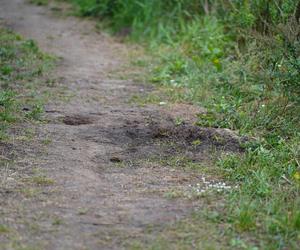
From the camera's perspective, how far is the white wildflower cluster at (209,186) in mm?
4086

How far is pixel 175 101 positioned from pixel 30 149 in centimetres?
200

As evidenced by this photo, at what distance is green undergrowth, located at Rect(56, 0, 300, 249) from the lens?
3.78 metres

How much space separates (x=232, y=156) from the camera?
15.2 feet

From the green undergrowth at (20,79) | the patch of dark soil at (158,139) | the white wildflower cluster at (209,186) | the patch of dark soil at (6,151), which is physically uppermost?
the white wildflower cluster at (209,186)

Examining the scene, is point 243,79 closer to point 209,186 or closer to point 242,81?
point 242,81

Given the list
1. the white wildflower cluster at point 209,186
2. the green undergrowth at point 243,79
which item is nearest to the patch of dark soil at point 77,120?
the green undergrowth at point 243,79

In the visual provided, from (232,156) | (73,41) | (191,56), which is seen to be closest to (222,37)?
(191,56)

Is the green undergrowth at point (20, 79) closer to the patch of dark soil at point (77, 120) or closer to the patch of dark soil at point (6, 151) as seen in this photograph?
the patch of dark soil at point (6, 151)

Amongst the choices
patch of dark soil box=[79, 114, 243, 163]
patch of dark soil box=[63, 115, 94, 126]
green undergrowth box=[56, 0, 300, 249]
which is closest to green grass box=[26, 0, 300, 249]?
green undergrowth box=[56, 0, 300, 249]

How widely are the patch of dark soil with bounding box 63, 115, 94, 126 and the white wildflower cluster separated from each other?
1.61m

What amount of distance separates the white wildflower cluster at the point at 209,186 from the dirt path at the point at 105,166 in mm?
72

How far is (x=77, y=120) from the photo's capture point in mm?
5641

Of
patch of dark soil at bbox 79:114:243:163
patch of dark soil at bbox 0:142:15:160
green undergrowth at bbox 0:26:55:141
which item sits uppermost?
patch of dark soil at bbox 0:142:15:160

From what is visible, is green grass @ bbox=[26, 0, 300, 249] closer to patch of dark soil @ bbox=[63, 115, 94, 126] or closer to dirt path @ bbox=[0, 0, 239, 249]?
dirt path @ bbox=[0, 0, 239, 249]
